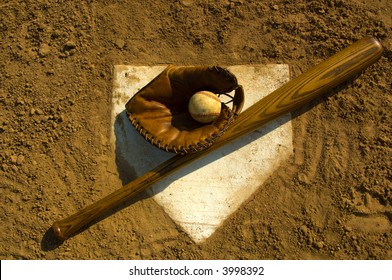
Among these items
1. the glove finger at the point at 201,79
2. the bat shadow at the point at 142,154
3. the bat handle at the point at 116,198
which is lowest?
the bat handle at the point at 116,198

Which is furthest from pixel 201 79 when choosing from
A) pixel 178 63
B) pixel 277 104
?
pixel 277 104

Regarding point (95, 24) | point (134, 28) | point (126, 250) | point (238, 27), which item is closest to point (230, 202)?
point (126, 250)

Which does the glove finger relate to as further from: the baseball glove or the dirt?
→ the dirt

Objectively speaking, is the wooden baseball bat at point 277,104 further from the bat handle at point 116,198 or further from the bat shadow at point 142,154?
the bat shadow at point 142,154

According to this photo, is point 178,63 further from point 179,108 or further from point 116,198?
point 116,198

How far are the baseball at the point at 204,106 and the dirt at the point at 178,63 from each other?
55 centimetres

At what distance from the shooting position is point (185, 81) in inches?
102

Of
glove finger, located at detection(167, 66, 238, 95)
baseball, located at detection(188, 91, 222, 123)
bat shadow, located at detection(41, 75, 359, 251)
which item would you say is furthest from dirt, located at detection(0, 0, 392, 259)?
baseball, located at detection(188, 91, 222, 123)

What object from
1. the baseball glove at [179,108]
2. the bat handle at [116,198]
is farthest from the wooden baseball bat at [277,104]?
the baseball glove at [179,108]

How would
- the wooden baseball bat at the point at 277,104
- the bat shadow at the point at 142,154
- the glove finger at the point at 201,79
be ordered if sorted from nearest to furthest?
the glove finger at the point at 201,79 < the wooden baseball bat at the point at 277,104 < the bat shadow at the point at 142,154

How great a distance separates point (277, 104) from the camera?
2.63 meters

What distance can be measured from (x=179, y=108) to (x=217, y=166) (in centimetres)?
58

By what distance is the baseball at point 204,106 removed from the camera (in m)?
2.47

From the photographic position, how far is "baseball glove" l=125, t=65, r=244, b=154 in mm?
2516
